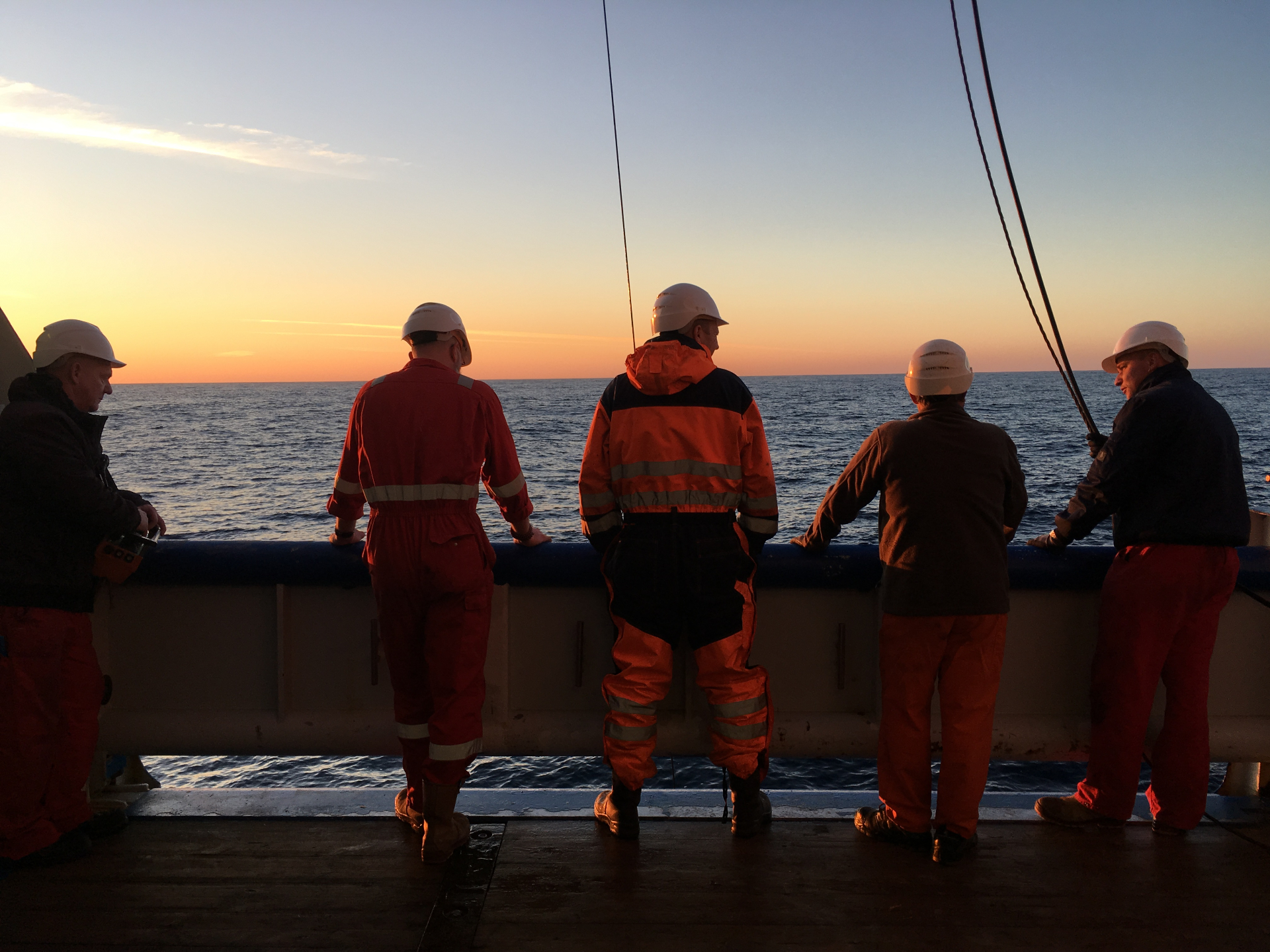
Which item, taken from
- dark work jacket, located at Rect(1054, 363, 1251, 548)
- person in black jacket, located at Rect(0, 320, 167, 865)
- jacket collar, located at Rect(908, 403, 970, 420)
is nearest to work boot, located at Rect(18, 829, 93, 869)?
person in black jacket, located at Rect(0, 320, 167, 865)

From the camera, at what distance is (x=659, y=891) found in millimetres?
2729

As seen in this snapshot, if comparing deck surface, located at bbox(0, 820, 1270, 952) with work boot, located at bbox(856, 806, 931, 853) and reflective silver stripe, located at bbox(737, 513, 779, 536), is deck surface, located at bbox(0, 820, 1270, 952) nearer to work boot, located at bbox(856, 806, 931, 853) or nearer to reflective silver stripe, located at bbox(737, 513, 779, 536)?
work boot, located at bbox(856, 806, 931, 853)

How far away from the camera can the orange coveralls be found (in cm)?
301

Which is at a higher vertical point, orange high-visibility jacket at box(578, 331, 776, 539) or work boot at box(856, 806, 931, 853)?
orange high-visibility jacket at box(578, 331, 776, 539)

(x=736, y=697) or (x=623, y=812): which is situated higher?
(x=736, y=697)

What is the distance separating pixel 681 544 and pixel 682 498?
160 millimetres

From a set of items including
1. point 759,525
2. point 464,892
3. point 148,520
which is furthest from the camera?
point 148,520

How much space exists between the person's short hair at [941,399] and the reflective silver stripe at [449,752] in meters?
2.02

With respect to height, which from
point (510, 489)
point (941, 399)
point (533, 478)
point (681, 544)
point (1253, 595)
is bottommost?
point (533, 478)

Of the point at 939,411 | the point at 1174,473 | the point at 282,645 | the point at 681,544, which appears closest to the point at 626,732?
the point at 681,544

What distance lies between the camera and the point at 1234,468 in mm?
3088

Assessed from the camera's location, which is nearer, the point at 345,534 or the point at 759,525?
the point at 759,525

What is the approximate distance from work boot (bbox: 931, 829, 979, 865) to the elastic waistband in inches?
51.1

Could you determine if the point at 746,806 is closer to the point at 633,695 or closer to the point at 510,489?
the point at 633,695
